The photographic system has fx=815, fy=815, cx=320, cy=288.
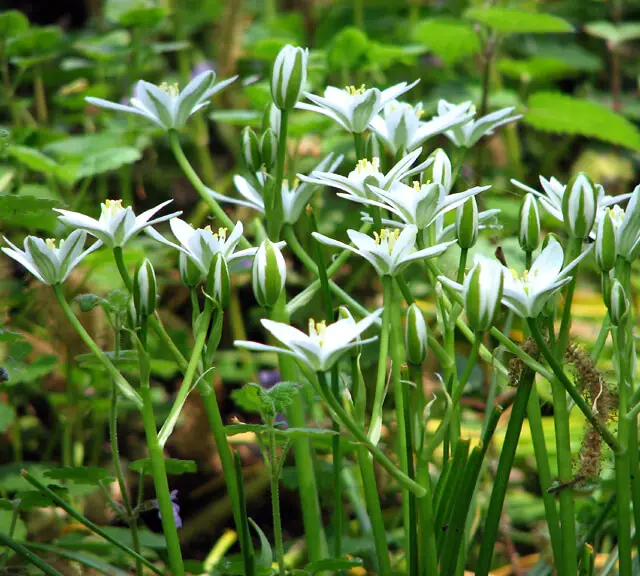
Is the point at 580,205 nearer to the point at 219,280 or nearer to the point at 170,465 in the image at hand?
the point at 219,280

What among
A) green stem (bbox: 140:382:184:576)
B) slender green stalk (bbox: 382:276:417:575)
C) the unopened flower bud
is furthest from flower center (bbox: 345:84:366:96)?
green stem (bbox: 140:382:184:576)

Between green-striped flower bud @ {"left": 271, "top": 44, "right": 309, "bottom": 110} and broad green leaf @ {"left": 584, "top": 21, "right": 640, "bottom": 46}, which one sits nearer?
green-striped flower bud @ {"left": 271, "top": 44, "right": 309, "bottom": 110}

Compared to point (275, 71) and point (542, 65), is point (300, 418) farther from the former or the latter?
point (542, 65)

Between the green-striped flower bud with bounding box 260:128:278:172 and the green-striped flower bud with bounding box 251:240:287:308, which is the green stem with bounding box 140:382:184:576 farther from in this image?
the green-striped flower bud with bounding box 260:128:278:172

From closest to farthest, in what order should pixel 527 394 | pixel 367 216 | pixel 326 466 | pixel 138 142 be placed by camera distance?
1. pixel 527 394
2. pixel 367 216
3. pixel 326 466
4. pixel 138 142

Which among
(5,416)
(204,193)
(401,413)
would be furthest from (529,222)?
(5,416)

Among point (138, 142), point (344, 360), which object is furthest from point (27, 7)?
point (344, 360)

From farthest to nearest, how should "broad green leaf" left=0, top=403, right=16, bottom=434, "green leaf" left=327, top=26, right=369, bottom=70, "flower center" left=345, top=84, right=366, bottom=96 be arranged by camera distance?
"green leaf" left=327, top=26, right=369, bottom=70 < "broad green leaf" left=0, top=403, right=16, bottom=434 < "flower center" left=345, top=84, right=366, bottom=96
